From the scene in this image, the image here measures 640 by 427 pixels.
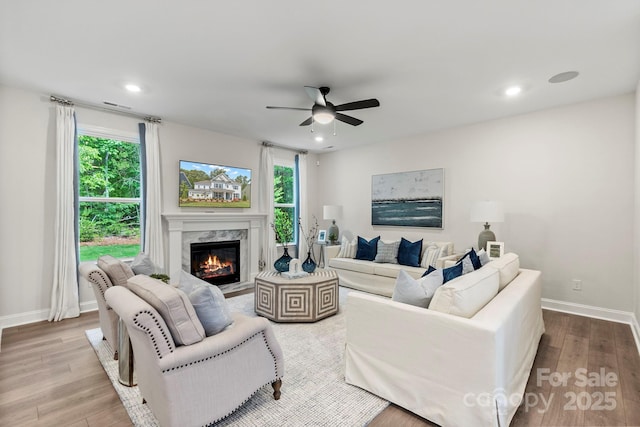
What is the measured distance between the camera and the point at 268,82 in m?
3.23

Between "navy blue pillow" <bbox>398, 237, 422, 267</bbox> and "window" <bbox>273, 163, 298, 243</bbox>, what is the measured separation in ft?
8.07

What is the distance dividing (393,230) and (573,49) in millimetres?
3582

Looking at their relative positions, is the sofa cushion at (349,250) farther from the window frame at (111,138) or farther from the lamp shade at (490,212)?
the window frame at (111,138)

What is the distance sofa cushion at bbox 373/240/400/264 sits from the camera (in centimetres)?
491

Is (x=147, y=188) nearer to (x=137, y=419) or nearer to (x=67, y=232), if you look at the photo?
(x=67, y=232)

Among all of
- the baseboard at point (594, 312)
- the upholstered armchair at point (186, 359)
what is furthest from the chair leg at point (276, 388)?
the baseboard at point (594, 312)

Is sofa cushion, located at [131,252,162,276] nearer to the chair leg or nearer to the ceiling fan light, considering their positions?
the chair leg

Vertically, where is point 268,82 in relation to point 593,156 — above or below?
above

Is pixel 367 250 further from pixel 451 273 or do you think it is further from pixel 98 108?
pixel 98 108

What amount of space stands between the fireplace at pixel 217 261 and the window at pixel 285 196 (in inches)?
45.8

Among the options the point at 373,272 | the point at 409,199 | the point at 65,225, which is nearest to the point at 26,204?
the point at 65,225

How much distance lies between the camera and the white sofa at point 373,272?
175 inches

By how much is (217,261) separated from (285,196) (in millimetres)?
1996

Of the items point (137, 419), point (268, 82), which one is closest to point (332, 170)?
point (268, 82)
